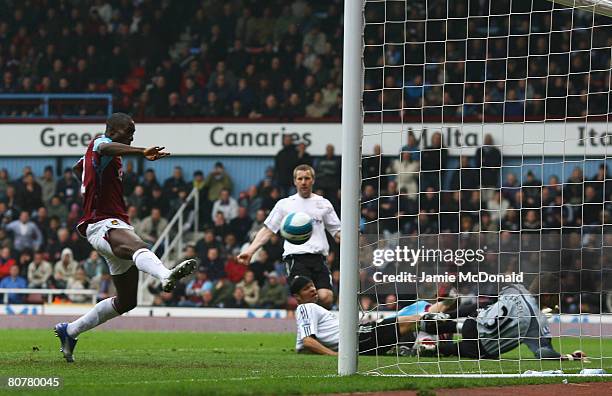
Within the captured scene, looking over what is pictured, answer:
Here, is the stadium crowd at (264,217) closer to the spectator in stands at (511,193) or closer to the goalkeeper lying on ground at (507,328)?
the spectator in stands at (511,193)

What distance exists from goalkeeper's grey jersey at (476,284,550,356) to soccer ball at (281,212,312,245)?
7.77ft

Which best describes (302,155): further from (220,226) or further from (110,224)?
(110,224)

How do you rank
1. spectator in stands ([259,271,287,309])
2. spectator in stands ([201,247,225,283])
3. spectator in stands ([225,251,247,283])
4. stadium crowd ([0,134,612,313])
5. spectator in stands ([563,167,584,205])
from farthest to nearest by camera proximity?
spectator in stands ([201,247,225,283])
spectator in stands ([225,251,247,283])
spectator in stands ([259,271,287,309])
spectator in stands ([563,167,584,205])
stadium crowd ([0,134,612,313])

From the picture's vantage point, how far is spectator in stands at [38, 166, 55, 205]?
25.6m

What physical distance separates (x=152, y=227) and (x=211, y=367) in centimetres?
1486

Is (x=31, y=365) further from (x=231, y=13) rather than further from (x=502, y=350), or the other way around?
(x=231, y=13)

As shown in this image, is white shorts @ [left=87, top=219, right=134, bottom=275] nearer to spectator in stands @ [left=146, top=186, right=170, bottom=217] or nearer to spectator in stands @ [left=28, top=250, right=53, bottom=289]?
spectator in stands @ [left=28, top=250, right=53, bottom=289]

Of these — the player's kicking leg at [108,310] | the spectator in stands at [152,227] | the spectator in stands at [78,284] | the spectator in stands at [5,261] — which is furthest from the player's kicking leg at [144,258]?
the spectator in stands at [152,227]

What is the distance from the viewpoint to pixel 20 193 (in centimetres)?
2541

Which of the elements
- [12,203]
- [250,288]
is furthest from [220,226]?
[12,203]

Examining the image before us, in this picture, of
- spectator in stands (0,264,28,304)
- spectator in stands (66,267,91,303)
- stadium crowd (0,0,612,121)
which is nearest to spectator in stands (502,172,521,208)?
stadium crowd (0,0,612,121)

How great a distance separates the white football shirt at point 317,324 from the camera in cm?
1182

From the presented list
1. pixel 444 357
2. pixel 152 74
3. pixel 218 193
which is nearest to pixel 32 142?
pixel 152 74

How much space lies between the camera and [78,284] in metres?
23.1
